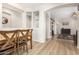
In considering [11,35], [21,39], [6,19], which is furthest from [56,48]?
[6,19]

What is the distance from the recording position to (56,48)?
3.15 metres

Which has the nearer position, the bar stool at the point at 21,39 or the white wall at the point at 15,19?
the white wall at the point at 15,19

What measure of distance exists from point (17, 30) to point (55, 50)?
1044 millimetres

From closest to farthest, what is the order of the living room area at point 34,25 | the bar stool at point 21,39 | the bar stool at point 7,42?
the bar stool at point 7,42, the living room area at point 34,25, the bar stool at point 21,39

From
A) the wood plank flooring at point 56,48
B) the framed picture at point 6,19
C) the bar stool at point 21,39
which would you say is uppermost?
the framed picture at point 6,19

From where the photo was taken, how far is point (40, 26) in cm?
383

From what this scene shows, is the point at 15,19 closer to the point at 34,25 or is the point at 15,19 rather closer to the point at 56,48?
the point at 34,25

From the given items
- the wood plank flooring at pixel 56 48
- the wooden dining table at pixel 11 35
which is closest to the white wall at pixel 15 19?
the wooden dining table at pixel 11 35

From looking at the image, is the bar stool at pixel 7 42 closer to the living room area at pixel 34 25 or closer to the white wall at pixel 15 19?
the living room area at pixel 34 25

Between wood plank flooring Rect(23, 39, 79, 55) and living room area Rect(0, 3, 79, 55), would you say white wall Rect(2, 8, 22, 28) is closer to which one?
living room area Rect(0, 3, 79, 55)

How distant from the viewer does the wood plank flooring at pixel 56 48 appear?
2934 mm

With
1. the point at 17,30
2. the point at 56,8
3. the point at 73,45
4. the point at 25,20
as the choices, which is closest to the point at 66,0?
the point at 56,8

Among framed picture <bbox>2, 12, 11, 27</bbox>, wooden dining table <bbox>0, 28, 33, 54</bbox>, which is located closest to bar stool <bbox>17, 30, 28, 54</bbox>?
wooden dining table <bbox>0, 28, 33, 54</bbox>

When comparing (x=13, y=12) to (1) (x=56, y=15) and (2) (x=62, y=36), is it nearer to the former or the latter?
(1) (x=56, y=15)
